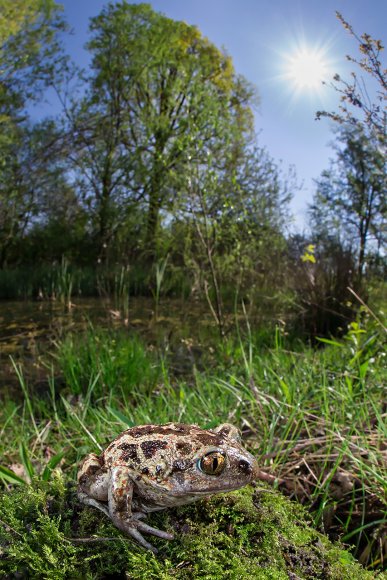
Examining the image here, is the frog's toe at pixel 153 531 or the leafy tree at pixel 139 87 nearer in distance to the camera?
the frog's toe at pixel 153 531

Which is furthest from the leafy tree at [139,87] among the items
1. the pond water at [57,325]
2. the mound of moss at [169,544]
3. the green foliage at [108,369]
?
the mound of moss at [169,544]

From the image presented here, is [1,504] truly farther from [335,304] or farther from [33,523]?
[335,304]

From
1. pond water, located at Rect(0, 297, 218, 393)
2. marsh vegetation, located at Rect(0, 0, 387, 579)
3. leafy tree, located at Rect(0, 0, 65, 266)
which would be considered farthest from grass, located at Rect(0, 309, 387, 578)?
leafy tree, located at Rect(0, 0, 65, 266)

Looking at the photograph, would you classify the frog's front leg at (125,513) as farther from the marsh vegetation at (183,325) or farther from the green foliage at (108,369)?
the green foliage at (108,369)

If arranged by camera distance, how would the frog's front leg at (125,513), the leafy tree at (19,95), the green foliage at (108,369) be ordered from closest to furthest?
the frog's front leg at (125,513)
the green foliage at (108,369)
the leafy tree at (19,95)

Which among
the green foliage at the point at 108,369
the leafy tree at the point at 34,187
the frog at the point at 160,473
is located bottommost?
the green foliage at the point at 108,369

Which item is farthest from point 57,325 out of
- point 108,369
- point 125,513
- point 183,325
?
point 125,513

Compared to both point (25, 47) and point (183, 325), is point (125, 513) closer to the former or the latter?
point (183, 325)

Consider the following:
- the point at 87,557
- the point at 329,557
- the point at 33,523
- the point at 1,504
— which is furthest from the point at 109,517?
the point at 329,557
